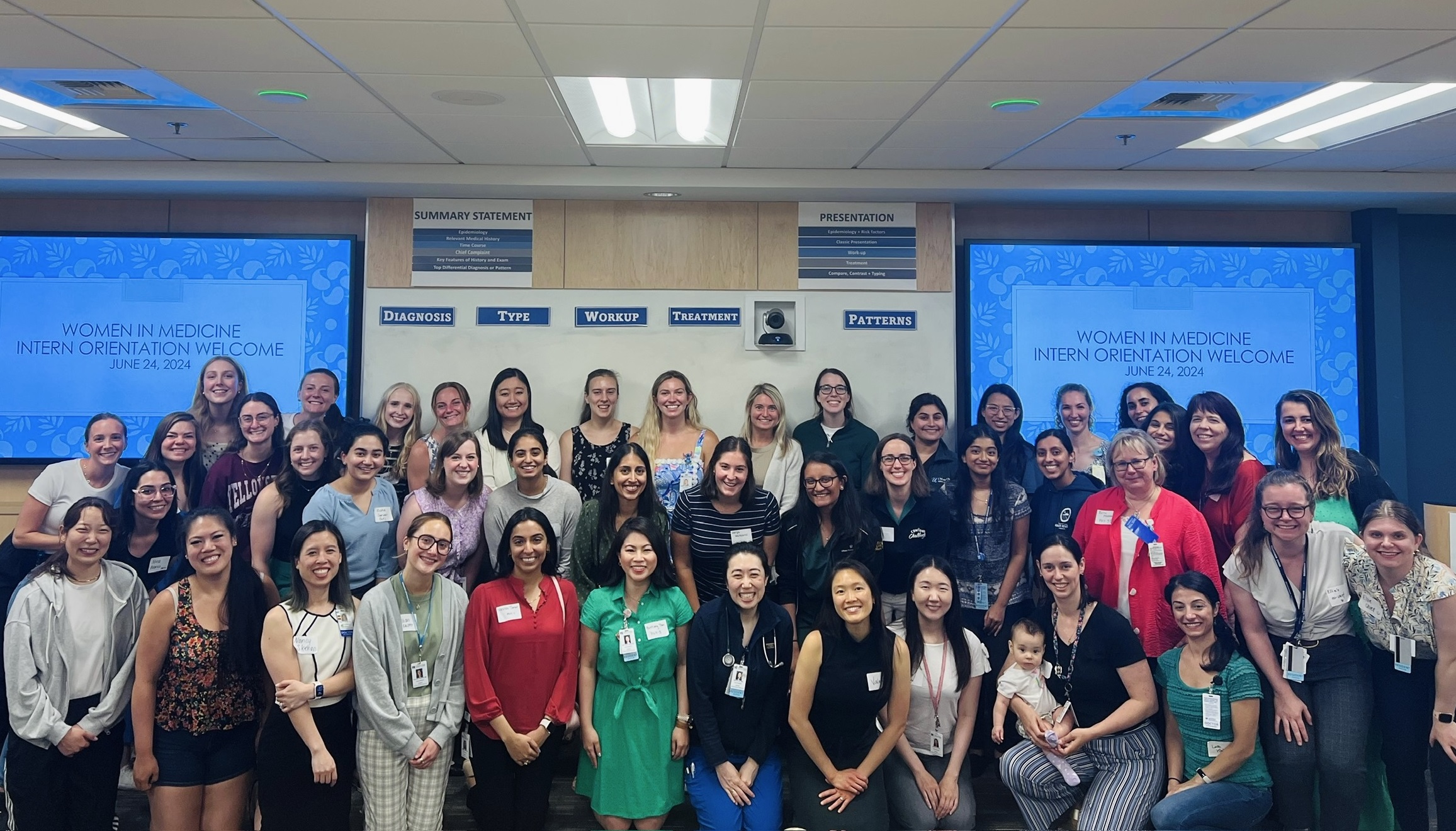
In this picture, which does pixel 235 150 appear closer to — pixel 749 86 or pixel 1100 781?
pixel 749 86

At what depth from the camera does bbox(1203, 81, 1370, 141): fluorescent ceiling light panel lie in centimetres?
409

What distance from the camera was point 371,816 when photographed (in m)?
3.34

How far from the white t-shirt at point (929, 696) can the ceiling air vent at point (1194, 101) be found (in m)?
2.56

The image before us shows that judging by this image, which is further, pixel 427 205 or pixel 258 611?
pixel 427 205

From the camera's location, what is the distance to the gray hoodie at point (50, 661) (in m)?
3.26

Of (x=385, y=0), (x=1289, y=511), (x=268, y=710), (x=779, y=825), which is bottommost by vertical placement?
(x=779, y=825)

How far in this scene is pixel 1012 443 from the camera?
198 inches

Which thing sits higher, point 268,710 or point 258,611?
point 258,611

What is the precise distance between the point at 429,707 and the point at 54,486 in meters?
2.32

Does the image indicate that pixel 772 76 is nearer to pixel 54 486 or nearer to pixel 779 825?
pixel 779 825

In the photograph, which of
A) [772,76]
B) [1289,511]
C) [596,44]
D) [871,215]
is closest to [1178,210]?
[871,215]

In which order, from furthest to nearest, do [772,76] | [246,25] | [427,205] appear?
[427,205]
[772,76]
[246,25]

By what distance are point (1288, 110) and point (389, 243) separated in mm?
4935

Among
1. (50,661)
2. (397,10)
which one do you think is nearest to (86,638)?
(50,661)
